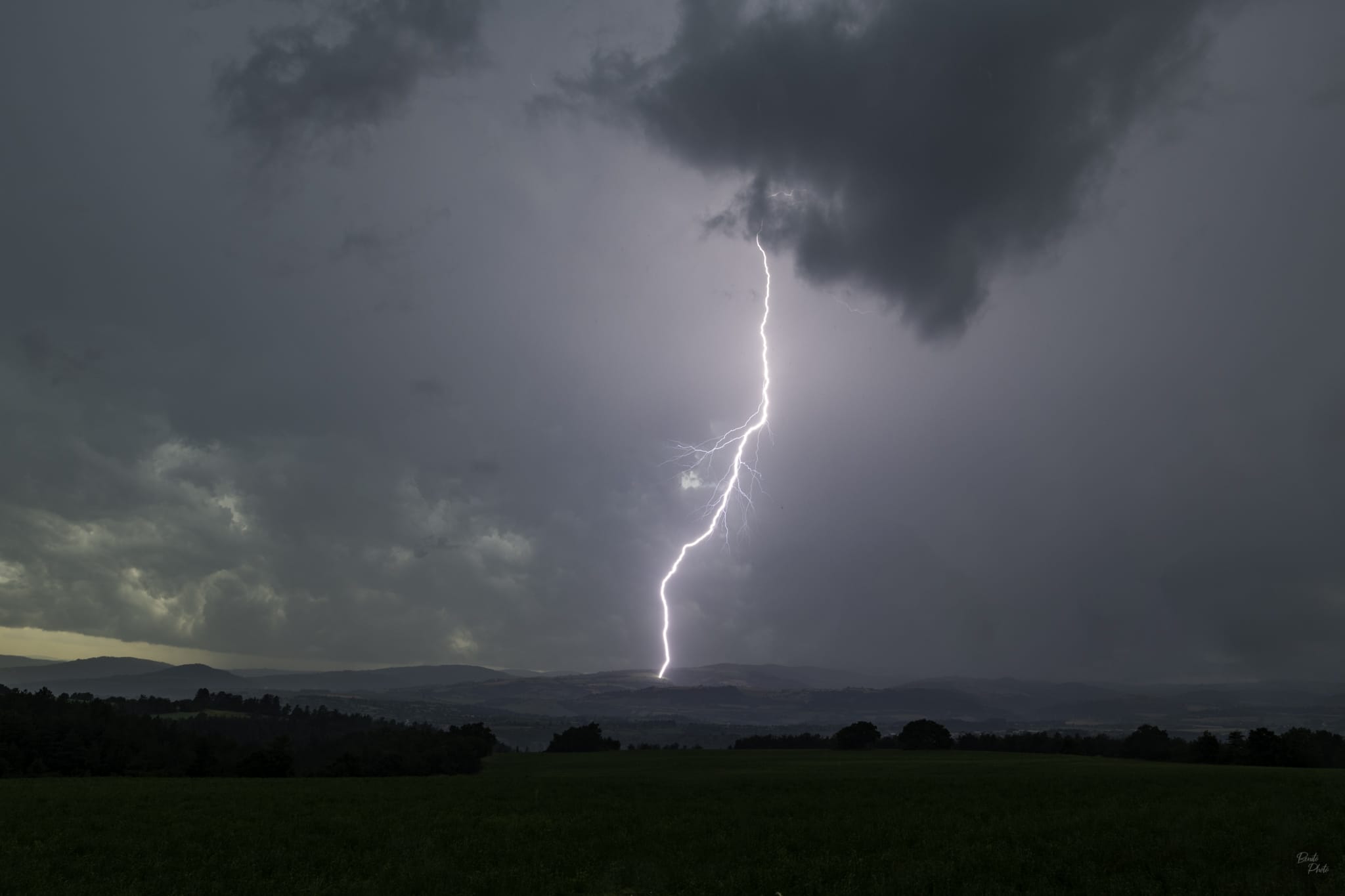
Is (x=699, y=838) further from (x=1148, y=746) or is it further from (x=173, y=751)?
(x=173, y=751)

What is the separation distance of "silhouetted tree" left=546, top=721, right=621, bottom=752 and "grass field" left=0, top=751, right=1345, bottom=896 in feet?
311

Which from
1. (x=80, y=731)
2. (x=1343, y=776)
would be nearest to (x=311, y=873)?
(x=1343, y=776)

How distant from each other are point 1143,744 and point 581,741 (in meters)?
87.1

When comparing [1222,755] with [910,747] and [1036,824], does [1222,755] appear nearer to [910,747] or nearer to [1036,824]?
[910,747]

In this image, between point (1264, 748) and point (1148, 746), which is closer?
point (1264, 748)

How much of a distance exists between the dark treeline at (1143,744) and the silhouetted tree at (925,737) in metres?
0.11

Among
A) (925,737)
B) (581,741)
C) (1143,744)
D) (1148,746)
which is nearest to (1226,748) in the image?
(1148,746)

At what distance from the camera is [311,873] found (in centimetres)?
2044

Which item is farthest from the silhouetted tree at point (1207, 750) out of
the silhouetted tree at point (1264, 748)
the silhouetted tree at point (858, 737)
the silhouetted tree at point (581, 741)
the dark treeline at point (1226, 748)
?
the silhouetted tree at point (581, 741)

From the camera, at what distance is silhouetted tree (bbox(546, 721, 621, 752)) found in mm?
131000

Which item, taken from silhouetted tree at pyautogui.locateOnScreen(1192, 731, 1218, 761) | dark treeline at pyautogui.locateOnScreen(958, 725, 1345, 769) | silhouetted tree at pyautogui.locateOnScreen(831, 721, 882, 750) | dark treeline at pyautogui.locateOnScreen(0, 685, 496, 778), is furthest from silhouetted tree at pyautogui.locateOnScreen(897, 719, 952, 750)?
dark treeline at pyautogui.locateOnScreen(0, 685, 496, 778)

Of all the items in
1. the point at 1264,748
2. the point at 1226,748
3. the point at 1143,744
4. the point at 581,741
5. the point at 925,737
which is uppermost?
the point at 1264,748

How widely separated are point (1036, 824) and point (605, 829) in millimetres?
14936

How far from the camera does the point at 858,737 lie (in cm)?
12219
